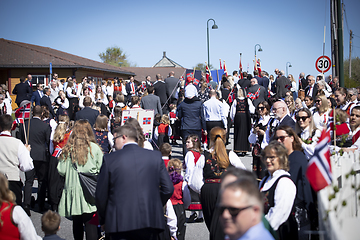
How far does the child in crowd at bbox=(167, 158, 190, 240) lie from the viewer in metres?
5.14

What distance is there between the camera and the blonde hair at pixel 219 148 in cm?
470

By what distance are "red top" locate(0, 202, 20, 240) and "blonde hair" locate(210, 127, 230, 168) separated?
2.53 metres

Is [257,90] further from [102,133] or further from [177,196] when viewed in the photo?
[177,196]

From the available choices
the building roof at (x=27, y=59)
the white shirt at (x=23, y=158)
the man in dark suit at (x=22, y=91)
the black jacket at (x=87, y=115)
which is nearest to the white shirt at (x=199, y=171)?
the white shirt at (x=23, y=158)

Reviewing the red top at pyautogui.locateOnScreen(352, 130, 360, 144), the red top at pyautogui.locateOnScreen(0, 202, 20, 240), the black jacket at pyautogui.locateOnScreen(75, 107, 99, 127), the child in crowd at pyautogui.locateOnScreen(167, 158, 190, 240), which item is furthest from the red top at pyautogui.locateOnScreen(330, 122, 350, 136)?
the black jacket at pyautogui.locateOnScreen(75, 107, 99, 127)

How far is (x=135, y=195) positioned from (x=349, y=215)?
224 cm

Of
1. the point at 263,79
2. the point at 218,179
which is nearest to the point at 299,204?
the point at 218,179

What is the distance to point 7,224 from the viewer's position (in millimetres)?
3322

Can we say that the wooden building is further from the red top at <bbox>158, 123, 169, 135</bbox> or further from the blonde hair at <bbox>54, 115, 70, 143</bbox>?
the blonde hair at <bbox>54, 115, 70, 143</bbox>

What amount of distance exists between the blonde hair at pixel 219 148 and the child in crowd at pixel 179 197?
2.83 feet

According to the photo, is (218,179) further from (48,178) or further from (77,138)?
(48,178)

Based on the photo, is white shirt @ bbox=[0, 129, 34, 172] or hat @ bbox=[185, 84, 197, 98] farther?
hat @ bbox=[185, 84, 197, 98]

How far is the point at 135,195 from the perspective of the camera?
3.54m

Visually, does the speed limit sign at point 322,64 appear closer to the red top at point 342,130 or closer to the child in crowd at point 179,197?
the red top at point 342,130
